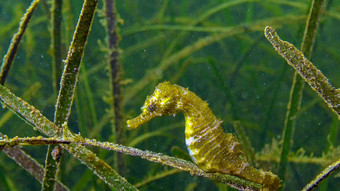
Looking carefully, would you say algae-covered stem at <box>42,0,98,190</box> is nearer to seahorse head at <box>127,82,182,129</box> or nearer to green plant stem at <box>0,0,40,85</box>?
seahorse head at <box>127,82,182,129</box>

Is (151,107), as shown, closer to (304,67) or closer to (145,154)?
(145,154)

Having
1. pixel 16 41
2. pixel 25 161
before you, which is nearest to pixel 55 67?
pixel 16 41

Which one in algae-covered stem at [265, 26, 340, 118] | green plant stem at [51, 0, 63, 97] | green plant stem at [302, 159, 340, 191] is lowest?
green plant stem at [302, 159, 340, 191]

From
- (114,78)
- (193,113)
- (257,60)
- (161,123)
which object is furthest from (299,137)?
(193,113)

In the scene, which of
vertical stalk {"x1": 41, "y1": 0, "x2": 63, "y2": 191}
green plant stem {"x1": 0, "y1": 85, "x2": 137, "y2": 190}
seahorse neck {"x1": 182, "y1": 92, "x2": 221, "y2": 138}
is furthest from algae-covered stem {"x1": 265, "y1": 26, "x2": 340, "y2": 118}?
vertical stalk {"x1": 41, "y1": 0, "x2": 63, "y2": 191}

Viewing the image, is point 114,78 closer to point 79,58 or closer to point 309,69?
point 79,58

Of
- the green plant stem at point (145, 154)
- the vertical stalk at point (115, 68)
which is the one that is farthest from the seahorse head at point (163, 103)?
the vertical stalk at point (115, 68)

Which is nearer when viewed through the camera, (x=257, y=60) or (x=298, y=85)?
(x=298, y=85)

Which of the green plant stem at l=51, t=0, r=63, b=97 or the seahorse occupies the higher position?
the green plant stem at l=51, t=0, r=63, b=97
